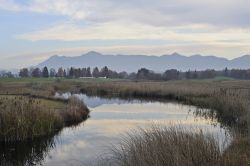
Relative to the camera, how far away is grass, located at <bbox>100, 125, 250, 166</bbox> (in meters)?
10.1

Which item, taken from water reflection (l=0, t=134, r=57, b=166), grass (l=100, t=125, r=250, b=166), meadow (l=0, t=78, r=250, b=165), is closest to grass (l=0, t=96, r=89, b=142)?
water reflection (l=0, t=134, r=57, b=166)

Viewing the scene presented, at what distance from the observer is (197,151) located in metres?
10.5

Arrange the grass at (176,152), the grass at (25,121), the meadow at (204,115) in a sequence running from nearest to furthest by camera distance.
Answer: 1. the grass at (176,152)
2. the meadow at (204,115)
3. the grass at (25,121)

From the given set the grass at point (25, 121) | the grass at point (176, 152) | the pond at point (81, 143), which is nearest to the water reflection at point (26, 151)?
the pond at point (81, 143)

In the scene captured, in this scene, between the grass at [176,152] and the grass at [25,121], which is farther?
the grass at [25,121]

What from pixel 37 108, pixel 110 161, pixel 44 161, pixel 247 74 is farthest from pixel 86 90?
pixel 247 74

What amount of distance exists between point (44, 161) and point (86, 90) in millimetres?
45636

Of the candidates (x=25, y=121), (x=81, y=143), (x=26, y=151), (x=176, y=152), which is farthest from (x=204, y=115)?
(x=176, y=152)

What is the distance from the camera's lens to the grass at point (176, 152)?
1009cm

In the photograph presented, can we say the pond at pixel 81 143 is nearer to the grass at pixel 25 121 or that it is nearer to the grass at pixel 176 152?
the grass at pixel 25 121

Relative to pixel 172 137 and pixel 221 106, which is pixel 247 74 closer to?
pixel 221 106

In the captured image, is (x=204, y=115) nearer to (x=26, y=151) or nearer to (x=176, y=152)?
(x=26, y=151)

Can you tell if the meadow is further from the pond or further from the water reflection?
the water reflection

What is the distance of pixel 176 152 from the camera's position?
33.5ft
